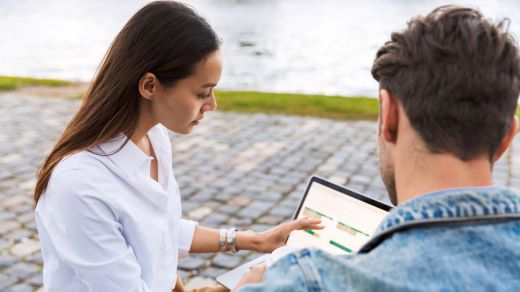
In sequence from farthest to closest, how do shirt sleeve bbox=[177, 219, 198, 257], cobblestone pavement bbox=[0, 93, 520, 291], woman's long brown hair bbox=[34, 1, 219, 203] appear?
cobblestone pavement bbox=[0, 93, 520, 291]
shirt sleeve bbox=[177, 219, 198, 257]
woman's long brown hair bbox=[34, 1, 219, 203]

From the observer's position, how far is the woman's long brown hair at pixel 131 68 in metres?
2.18

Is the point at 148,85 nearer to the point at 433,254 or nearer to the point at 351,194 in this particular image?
the point at 351,194

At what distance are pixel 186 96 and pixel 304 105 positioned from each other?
7.11 metres

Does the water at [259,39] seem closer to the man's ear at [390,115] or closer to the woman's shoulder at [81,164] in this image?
the man's ear at [390,115]

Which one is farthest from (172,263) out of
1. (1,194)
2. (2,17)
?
(2,17)

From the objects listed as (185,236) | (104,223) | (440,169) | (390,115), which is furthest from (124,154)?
(440,169)

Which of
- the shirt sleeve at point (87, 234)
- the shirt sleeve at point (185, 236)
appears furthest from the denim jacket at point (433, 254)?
the shirt sleeve at point (185, 236)

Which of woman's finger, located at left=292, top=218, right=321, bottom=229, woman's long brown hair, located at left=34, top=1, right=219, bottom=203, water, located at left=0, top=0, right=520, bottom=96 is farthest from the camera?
water, located at left=0, top=0, right=520, bottom=96

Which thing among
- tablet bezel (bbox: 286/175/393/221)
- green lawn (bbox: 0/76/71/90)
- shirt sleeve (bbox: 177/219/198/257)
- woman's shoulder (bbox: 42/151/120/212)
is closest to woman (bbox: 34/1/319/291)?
woman's shoulder (bbox: 42/151/120/212)

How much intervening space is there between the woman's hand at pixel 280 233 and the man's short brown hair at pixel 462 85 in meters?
1.12

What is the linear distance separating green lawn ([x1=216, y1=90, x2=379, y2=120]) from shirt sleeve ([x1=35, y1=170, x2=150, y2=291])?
6.82 meters

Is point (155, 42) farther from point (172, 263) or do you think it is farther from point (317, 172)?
point (317, 172)

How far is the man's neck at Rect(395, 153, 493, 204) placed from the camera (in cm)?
124

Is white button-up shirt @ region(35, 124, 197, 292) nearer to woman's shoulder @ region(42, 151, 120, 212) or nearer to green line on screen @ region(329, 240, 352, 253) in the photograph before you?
woman's shoulder @ region(42, 151, 120, 212)
